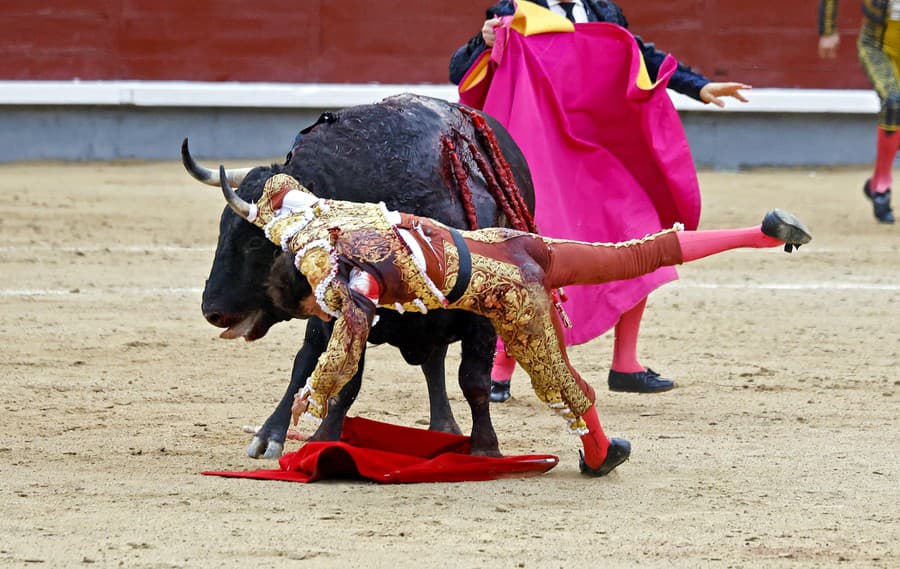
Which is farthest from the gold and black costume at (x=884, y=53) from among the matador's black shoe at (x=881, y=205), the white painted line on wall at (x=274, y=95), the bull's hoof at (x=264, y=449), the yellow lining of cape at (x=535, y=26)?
the bull's hoof at (x=264, y=449)

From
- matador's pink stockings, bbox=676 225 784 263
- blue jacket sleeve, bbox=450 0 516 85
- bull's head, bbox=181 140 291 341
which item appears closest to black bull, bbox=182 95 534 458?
bull's head, bbox=181 140 291 341

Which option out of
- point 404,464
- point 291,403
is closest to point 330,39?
point 291,403

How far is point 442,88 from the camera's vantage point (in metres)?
10.3

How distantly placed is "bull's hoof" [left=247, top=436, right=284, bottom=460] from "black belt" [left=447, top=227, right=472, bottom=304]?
0.74m

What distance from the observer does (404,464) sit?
3.45m

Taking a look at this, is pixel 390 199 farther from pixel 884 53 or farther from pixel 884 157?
pixel 884 53

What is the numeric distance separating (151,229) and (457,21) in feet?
10.3

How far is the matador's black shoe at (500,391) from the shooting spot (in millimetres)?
4438

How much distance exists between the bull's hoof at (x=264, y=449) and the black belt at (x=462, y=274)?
739mm

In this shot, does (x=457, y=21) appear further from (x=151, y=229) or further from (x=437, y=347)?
(x=437, y=347)

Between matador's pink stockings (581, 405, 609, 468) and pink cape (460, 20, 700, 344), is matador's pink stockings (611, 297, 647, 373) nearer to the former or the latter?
pink cape (460, 20, 700, 344)

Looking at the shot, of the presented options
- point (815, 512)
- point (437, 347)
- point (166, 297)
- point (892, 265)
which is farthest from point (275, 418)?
point (892, 265)

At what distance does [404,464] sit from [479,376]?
251 millimetres

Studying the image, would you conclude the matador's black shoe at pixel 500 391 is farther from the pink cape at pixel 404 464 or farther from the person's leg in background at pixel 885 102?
the person's leg in background at pixel 885 102
